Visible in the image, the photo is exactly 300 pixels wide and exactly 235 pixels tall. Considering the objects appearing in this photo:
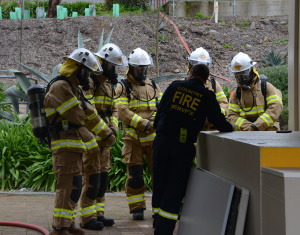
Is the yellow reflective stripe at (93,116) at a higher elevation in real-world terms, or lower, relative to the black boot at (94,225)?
higher

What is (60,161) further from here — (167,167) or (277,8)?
(277,8)

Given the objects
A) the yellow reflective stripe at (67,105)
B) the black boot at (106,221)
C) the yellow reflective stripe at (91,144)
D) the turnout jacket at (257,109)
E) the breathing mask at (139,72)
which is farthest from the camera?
the turnout jacket at (257,109)

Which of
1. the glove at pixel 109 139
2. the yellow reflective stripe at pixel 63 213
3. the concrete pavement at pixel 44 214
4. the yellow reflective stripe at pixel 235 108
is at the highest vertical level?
the yellow reflective stripe at pixel 235 108

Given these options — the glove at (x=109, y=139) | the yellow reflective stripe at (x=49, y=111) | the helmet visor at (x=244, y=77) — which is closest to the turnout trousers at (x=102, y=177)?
the glove at (x=109, y=139)

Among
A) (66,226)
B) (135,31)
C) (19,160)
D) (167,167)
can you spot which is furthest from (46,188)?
(135,31)

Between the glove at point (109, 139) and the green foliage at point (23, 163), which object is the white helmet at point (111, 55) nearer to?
the glove at point (109, 139)

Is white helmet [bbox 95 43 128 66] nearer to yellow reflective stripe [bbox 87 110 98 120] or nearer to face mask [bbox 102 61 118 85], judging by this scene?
face mask [bbox 102 61 118 85]

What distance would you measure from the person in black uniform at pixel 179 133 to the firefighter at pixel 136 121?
69.7 inches

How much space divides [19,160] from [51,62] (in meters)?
14.8

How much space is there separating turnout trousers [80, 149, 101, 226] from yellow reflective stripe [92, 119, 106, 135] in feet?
0.92

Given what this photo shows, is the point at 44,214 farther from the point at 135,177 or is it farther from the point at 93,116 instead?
the point at 93,116

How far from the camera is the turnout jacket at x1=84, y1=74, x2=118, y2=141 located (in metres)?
8.69

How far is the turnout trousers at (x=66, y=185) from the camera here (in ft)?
25.0

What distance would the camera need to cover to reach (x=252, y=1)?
102 ft
